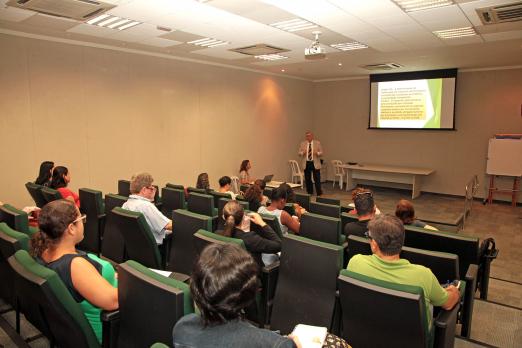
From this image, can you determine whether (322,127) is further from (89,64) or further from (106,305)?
(106,305)

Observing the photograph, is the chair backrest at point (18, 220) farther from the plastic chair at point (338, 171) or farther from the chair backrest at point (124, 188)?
the plastic chair at point (338, 171)

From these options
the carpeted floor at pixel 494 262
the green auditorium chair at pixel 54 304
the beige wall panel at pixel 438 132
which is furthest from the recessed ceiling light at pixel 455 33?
the green auditorium chair at pixel 54 304

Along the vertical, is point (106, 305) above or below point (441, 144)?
below

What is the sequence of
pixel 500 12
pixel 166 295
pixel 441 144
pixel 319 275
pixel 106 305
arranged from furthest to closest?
pixel 441 144, pixel 500 12, pixel 319 275, pixel 106 305, pixel 166 295

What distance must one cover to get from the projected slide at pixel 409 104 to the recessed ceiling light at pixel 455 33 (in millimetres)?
4151

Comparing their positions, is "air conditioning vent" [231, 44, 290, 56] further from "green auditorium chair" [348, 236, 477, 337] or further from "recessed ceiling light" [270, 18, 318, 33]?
"green auditorium chair" [348, 236, 477, 337]

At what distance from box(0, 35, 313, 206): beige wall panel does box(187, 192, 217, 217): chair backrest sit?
9.54 feet

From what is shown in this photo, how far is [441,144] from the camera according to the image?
10008mm

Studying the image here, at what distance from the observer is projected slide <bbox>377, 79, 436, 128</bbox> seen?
9.73 metres

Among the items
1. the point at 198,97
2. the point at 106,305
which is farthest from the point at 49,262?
the point at 198,97

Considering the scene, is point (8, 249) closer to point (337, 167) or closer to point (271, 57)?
point (271, 57)

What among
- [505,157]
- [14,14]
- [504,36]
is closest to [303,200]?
[504,36]

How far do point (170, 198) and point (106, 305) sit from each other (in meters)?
3.08

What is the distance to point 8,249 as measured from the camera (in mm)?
2244
